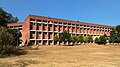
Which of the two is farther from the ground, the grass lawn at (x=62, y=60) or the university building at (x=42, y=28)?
the university building at (x=42, y=28)

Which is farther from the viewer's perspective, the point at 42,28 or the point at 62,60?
the point at 42,28

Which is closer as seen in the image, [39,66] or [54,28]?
[39,66]

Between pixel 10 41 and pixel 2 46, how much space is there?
1481 mm

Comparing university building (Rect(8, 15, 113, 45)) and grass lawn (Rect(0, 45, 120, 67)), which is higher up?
university building (Rect(8, 15, 113, 45))

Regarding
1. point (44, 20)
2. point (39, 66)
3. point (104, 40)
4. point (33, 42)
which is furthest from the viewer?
point (104, 40)

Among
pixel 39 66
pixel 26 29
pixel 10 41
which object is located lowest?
pixel 39 66

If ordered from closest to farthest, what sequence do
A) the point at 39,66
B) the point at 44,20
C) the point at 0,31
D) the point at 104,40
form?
the point at 39,66 < the point at 0,31 < the point at 44,20 < the point at 104,40

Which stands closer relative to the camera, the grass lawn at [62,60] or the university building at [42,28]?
the grass lawn at [62,60]

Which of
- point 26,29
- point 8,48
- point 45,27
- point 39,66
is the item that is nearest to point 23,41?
point 26,29

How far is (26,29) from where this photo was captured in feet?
289

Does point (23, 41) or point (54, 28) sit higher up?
point (54, 28)

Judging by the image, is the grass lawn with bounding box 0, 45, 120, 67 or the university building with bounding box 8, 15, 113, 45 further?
the university building with bounding box 8, 15, 113, 45

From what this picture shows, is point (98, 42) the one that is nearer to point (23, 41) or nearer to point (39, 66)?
point (23, 41)

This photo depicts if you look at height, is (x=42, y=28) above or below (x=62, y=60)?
above
